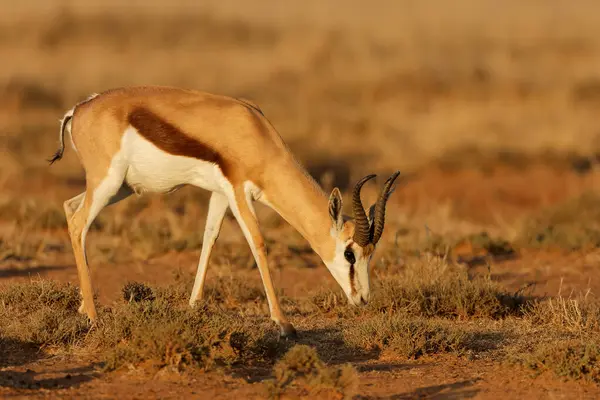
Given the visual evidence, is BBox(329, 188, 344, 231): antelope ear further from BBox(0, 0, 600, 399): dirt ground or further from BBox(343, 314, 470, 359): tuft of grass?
BBox(0, 0, 600, 399): dirt ground

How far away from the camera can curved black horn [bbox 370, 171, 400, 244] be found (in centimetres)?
820

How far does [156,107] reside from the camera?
27.8ft

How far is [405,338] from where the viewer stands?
7.84 metres

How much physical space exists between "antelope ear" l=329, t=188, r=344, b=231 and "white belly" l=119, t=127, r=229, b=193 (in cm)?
88

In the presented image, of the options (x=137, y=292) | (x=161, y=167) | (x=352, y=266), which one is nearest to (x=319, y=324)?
(x=352, y=266)

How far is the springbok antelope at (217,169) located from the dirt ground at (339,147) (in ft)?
2.82

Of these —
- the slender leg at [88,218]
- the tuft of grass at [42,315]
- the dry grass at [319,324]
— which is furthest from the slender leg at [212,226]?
the tuft of grass at [42,315]

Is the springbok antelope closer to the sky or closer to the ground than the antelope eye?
closer to the sky

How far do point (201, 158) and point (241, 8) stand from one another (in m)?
61.6

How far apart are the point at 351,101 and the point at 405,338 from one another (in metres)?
20.8

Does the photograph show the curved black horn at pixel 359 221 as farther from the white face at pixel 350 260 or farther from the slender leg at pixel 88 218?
the slender leg at pixel 88 218

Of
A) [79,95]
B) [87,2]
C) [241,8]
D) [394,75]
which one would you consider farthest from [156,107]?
[241,8]

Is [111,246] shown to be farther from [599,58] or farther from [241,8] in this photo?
[241,8]

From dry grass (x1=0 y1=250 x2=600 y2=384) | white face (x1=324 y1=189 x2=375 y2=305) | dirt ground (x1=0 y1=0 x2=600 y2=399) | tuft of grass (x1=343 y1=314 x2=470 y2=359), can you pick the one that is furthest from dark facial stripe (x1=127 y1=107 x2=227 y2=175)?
tuft of grass (x1=343 y1=314 x2=470 y2=359)
